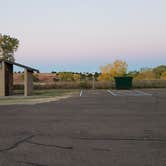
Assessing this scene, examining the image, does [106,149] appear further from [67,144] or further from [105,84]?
[105,84]

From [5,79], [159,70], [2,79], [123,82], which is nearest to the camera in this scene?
[2,79]

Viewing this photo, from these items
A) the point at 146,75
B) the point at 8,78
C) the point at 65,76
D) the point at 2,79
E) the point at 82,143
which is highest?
the point at 146,75

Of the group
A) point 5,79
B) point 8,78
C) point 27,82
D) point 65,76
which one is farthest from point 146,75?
point 5,79

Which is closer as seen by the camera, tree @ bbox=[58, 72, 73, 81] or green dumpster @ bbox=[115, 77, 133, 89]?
green dumpster @ bbox=[115, 77, 133, 89]

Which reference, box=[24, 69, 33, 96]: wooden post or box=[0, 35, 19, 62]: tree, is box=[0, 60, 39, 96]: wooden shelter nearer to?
box=[24, 69, 33, 96]: wooden post

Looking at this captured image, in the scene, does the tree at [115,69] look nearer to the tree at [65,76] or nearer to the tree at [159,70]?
the tree at [65,76]

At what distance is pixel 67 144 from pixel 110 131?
2928mm

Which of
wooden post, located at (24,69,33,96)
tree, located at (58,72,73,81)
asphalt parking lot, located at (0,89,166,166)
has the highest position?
tree, located at (58,72,73,81)

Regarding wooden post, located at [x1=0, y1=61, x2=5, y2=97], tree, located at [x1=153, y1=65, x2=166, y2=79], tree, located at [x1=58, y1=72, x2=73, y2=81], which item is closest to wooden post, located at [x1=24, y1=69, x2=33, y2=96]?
wooden post, located at [x1=0, y1=61, x2=5, y2=97]

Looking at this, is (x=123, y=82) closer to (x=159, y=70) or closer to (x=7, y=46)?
(x=7, y=46)

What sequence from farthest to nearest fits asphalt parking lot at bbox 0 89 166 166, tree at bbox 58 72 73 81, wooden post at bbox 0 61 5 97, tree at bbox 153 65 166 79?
tree at bbox 153 65 166 79 → tree at bbox 58 72 73 81 → wooden post at bbox 0 61 5 97 → asphalt parking lot at bbox 0 89 166 166

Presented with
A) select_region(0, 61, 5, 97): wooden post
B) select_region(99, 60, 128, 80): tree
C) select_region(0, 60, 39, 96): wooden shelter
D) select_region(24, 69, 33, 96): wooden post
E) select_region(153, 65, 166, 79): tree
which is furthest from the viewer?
select_region(153, 65, 166, 79): tree

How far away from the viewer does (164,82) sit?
75.0m

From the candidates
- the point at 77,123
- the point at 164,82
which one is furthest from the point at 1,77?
the point at 164,82
